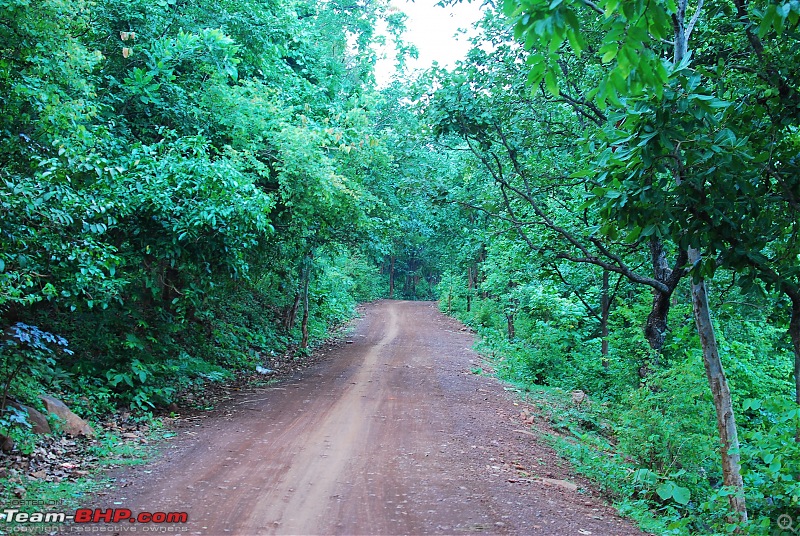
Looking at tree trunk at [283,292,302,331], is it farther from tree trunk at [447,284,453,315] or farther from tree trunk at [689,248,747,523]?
tree trunk at [447,284,453,315]

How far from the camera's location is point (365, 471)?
255 inches

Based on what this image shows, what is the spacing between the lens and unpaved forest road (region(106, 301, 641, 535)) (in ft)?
16.8

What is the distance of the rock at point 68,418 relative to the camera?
6.94 m

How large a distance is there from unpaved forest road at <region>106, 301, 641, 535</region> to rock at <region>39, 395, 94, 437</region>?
1.18 meters

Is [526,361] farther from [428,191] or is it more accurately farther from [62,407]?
[62,407]

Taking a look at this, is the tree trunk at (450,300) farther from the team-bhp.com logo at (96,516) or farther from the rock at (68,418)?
the team-bhp.com logo at (96,516)

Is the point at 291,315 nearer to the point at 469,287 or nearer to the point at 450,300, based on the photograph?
the point at 469,287

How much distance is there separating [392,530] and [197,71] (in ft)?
28.5

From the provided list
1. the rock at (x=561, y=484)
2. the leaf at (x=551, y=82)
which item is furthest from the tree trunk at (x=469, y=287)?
the leaf at (x=551, y=82)

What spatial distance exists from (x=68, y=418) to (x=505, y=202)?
7.35 metres

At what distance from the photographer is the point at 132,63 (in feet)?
31.9

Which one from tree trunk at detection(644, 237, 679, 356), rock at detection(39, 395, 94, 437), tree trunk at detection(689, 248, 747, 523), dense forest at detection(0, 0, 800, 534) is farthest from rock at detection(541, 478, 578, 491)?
rock at detection(39, 395, 94, 437)

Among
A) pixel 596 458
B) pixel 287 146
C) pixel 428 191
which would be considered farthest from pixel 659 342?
pixel 287 146

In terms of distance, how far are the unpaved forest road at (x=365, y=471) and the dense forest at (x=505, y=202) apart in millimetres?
1148
